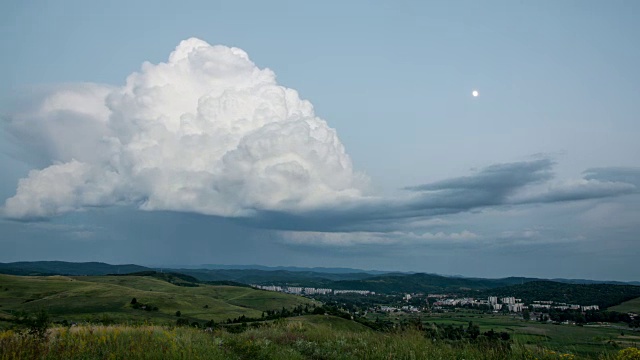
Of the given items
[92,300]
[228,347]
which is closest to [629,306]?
[228,347]

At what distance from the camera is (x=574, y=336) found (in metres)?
15.9

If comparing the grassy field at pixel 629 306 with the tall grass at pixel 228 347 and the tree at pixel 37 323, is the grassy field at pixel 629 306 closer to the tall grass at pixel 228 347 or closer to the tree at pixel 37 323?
the tall grass at pixel 228 347

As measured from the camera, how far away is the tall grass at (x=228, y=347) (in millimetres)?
11297

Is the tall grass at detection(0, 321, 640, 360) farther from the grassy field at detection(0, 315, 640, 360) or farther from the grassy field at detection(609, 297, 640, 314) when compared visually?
the grassy field at detection(609, 297, 640, 314)

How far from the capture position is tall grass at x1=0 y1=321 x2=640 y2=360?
37.1 ft

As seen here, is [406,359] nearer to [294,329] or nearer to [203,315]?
[294,329]

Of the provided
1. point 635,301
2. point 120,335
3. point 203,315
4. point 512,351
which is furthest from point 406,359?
point 635,301

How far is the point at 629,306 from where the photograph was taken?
158375 mm

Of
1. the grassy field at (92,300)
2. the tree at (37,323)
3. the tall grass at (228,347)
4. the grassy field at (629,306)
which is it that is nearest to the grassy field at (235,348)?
the tall grass at (228,347)

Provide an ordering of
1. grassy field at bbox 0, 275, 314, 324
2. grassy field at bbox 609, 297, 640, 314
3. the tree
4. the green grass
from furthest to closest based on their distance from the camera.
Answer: grassy field at bbox 609, 297, 640, 314, grassy field at bbox 0, 275, 314, 324, the tree, the green grass

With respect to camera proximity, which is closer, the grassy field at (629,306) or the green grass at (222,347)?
the green grass at (222,347)

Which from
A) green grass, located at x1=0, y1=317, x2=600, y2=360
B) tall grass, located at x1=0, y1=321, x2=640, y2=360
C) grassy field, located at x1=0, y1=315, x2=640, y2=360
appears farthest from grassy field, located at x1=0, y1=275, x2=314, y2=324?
tall grass, located at x1=0, y1=321, x2=640, y2=360

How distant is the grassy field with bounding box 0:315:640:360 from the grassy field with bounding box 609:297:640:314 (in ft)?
534

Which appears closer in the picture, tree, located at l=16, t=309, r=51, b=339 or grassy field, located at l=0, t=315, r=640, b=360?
grassy field, located at l=0, t=315, r=640, b=360
